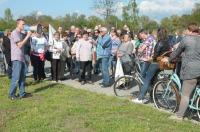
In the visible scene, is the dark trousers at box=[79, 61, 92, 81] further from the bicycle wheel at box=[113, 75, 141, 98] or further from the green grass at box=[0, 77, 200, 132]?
the bicycle wheel at box=[113, 75, 141, 98]

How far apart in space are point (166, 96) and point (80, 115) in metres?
2.03

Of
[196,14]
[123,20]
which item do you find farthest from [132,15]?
[196,14]

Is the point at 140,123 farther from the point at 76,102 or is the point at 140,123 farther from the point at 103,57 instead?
the point at 103,57

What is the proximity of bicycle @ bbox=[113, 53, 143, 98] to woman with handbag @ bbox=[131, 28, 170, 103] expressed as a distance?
0.47 meters

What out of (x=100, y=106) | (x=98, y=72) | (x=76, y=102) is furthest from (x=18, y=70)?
(x=98, y=72)

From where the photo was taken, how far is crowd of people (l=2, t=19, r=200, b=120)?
19.5 feet

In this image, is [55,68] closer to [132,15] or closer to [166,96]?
[166,96]

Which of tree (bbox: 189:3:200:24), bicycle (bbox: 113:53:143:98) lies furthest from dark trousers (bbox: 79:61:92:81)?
tree (bbox: 189:3:200:24)

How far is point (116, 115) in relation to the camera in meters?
6.58

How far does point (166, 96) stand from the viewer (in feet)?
22.8

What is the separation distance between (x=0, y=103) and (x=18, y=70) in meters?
0.97

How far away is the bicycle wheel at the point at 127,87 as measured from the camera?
27.6 ft

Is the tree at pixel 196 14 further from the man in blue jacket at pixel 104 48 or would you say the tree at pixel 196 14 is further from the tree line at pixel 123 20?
the man in blue jacket at pixel 104 48

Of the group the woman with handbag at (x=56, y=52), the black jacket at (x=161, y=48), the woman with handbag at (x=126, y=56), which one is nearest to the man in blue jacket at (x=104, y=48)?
the woman with handbag at (x=126, y=56)
